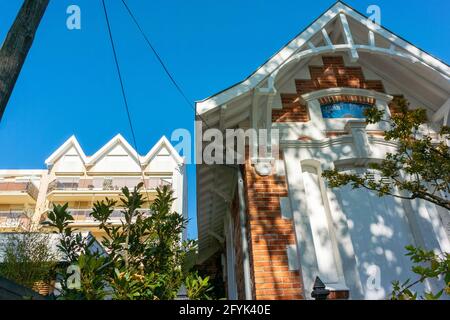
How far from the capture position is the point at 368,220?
5.26 metres

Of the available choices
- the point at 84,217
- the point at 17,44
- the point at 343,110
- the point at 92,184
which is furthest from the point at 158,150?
the point at 17,44

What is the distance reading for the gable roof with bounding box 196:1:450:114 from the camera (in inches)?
206

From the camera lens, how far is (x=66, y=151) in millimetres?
43156

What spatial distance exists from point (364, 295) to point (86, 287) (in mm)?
4052

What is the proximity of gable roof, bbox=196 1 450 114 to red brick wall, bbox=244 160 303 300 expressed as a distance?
4.24ft

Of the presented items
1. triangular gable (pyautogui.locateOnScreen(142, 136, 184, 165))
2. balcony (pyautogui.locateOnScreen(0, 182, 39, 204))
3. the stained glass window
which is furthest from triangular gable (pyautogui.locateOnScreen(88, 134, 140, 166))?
the stained glass window

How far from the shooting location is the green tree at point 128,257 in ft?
9.84

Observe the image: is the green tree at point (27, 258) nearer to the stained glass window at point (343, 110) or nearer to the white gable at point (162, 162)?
the stained glass window at point (343, 110)

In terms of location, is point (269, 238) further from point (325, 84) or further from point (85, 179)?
point (85, 179)

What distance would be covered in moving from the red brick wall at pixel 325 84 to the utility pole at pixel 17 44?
4.16 m

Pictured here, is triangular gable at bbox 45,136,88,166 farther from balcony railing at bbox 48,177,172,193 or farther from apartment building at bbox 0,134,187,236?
balcony railing at bbox 48,177,172,193

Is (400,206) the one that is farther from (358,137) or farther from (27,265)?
(27,265)

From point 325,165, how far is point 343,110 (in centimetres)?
146
